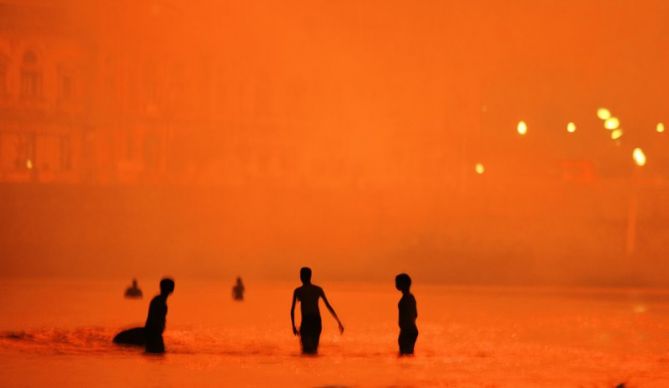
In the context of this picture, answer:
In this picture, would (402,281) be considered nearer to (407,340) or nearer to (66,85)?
(407,340)

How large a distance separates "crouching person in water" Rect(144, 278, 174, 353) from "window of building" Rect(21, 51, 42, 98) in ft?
160

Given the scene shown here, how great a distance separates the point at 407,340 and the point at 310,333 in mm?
1056

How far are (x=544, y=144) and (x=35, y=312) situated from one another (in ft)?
149

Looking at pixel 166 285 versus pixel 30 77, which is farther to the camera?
pixel 30 77

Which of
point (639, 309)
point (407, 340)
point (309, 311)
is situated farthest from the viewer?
point (639, 309)

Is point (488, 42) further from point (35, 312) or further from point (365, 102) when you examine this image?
point (35, 312)

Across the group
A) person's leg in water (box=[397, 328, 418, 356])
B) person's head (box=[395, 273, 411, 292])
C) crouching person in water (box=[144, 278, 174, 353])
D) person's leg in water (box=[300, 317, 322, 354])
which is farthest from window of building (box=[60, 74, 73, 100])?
person's head (box=[395, 273, 411, 292])

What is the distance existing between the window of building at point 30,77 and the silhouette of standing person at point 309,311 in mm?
49141

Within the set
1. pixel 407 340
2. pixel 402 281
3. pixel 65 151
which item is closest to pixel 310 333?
pixel 407 340

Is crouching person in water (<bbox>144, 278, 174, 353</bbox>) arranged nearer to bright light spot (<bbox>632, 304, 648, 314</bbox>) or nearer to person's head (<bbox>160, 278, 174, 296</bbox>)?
person's head (<bbox>160, 278, 174, 296</bbox>)

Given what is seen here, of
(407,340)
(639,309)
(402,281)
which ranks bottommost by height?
(639,309)

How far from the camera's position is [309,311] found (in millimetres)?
12766

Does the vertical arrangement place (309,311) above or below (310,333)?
above

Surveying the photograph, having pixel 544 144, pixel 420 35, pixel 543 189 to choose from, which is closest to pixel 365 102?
pixel 420 35
